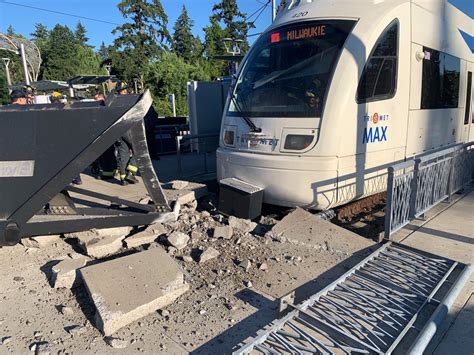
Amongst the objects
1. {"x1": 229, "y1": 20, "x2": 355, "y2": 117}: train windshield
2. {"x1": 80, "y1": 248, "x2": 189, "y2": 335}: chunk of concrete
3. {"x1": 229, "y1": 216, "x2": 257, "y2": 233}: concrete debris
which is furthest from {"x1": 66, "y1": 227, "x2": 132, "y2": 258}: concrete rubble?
{"x1": 229, "y1": 20, "x2": 355, "y2": 117}: train windshield

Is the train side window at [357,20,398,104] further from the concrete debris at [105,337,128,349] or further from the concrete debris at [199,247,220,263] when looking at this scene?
the concrete debris at [105,337,128,349]

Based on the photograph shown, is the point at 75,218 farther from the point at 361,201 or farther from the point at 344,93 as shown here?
the point at 361,201

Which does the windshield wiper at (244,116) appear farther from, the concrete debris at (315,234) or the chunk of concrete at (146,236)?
the chunk of concrete at (146,236)

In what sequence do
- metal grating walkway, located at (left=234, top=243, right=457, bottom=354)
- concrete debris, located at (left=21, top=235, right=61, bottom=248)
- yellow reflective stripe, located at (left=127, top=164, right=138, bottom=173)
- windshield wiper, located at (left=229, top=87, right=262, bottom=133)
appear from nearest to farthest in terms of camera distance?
metal grating walkway, located at (left=234, top=243, right=457, bottom=354), concrete debris, located at (left=21, top=235, right=61, bottom=248), windshield wiper, located at (left=229, top=87, right=262, bottom=133), yellow reflective stripe, located at (left=127, top=164, right=138, bottom=173)

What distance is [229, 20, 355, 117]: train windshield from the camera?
15.6 feet

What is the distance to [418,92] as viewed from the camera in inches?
223

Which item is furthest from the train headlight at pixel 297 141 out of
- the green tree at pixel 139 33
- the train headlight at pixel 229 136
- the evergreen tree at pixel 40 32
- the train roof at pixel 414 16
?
the evergreen tree at pixel 40 32

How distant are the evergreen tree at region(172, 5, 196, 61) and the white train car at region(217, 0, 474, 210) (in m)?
52.5

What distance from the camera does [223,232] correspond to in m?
4.47

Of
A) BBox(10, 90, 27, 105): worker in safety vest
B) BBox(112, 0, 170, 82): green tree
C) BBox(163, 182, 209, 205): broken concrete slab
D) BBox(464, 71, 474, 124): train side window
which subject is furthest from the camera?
BBox(112, 0, 170, 82): green tree

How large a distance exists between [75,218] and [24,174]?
0.73 meters

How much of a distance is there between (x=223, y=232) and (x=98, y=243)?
54.7 inches

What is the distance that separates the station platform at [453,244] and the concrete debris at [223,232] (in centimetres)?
202

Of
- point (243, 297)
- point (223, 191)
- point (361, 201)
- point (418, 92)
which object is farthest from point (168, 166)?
point (243, 297)
